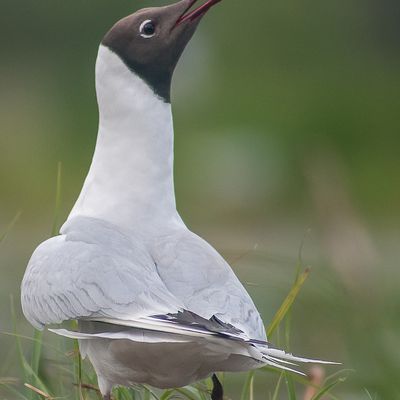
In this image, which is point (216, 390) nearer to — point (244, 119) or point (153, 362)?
point (153, 362)

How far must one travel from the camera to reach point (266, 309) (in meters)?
6.43

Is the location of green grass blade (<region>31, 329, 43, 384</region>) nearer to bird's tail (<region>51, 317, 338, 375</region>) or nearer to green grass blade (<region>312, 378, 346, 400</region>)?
bird's tail (<region>51, 317, 338, 375</region>)

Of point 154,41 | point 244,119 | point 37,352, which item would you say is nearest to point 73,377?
point 37,352

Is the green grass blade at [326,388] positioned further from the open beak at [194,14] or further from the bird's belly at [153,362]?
the open beak at [194,14]

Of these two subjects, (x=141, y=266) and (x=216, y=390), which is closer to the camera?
(x=141, y=266)

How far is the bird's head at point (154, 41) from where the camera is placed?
12.2 feet

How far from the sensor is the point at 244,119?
12844 millimetres

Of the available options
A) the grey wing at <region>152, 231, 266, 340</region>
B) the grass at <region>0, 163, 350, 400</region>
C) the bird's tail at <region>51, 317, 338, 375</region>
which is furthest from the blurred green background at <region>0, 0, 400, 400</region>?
the bird's tail at <region>51, 317, 338, 375</region>

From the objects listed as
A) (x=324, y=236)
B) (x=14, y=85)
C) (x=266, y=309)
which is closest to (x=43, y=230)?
(x=266, y=309)

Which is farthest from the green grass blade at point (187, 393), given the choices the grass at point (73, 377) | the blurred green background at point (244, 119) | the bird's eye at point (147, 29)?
the blurred green background at point (244, 119)

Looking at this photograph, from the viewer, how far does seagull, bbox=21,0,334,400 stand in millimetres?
3225

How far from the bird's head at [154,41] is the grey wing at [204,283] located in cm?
42

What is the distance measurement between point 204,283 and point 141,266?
0.42 ft

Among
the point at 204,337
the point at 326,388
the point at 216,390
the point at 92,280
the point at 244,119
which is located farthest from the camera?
the point at 244,119
